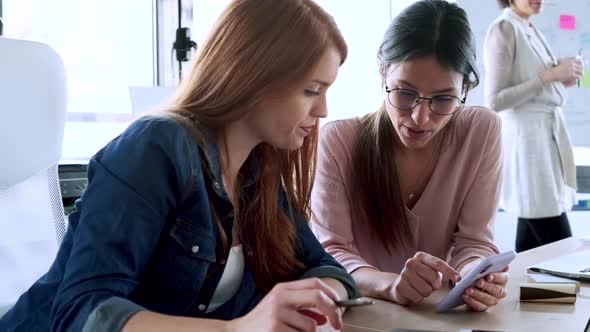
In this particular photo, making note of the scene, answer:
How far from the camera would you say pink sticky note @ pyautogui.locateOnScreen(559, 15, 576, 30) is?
12.0 ft

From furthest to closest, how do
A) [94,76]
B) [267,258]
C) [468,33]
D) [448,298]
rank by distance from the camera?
1. [94,76]
2. [468,33]
3. [267,258]
4. [448,298]

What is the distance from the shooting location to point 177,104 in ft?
3.75

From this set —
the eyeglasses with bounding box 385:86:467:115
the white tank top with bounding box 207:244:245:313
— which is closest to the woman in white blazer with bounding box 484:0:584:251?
the eyeglasses with bounding box 385:86:467:115

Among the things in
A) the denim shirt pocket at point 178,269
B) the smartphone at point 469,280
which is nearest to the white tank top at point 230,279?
the denim shirt pocket at point 178,269

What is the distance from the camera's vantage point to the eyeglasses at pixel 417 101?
4.94 ft

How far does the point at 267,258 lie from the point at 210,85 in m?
0.32

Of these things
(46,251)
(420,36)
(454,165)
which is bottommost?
(46,251)

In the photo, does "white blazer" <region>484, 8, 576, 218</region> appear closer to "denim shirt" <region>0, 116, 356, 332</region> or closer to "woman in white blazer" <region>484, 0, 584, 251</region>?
"woman in white blazer" <region>484, 0, 584, 251</region>

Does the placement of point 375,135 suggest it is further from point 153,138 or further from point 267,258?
point 153,138

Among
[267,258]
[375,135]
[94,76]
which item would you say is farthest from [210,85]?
[94,76]

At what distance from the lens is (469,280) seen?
43.9 inches

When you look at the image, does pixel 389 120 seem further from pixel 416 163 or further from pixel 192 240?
pixel 192 240

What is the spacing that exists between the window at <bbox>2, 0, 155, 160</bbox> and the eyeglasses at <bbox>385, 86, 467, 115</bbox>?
5.59ft

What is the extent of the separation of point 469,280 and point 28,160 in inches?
33.4
